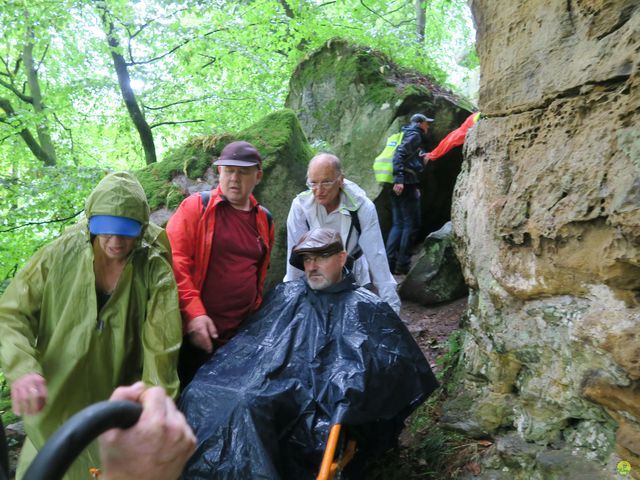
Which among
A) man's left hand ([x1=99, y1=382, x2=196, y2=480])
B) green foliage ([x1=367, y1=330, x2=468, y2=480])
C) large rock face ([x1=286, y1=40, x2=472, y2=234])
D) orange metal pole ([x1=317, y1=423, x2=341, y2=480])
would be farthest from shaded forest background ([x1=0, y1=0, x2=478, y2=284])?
man's left hand ([x1=99, y1=382, x2=196, y2=480])

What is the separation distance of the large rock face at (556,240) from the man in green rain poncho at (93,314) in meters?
2.16

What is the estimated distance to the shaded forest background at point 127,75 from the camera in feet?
23.6

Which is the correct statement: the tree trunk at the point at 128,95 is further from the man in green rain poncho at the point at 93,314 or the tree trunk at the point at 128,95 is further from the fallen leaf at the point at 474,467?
the fallen leaf at the point at 474,467

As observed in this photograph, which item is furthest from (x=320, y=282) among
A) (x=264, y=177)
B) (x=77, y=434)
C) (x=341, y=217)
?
(x=77, y=434)

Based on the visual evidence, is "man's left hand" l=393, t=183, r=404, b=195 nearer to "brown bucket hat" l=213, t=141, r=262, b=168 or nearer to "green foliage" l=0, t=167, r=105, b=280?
"brown bucket hat" l=213, t=141, r=262, b=168

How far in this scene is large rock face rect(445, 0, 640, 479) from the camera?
92.8 inches

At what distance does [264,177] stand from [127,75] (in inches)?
204

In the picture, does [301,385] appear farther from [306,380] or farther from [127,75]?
[127,75]

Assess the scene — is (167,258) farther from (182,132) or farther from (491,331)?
(182,132)

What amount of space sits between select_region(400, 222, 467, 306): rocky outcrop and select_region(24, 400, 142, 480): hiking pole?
573 centimetres

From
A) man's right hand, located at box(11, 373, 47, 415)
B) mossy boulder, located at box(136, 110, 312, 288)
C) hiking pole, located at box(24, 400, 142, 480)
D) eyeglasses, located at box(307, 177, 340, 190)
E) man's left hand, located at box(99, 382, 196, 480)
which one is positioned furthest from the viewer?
mossy boulder, located at box(136, 110, 312, 288)

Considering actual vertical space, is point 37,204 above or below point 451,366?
above

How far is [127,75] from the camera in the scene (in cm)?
878

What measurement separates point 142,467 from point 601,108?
2.65m
